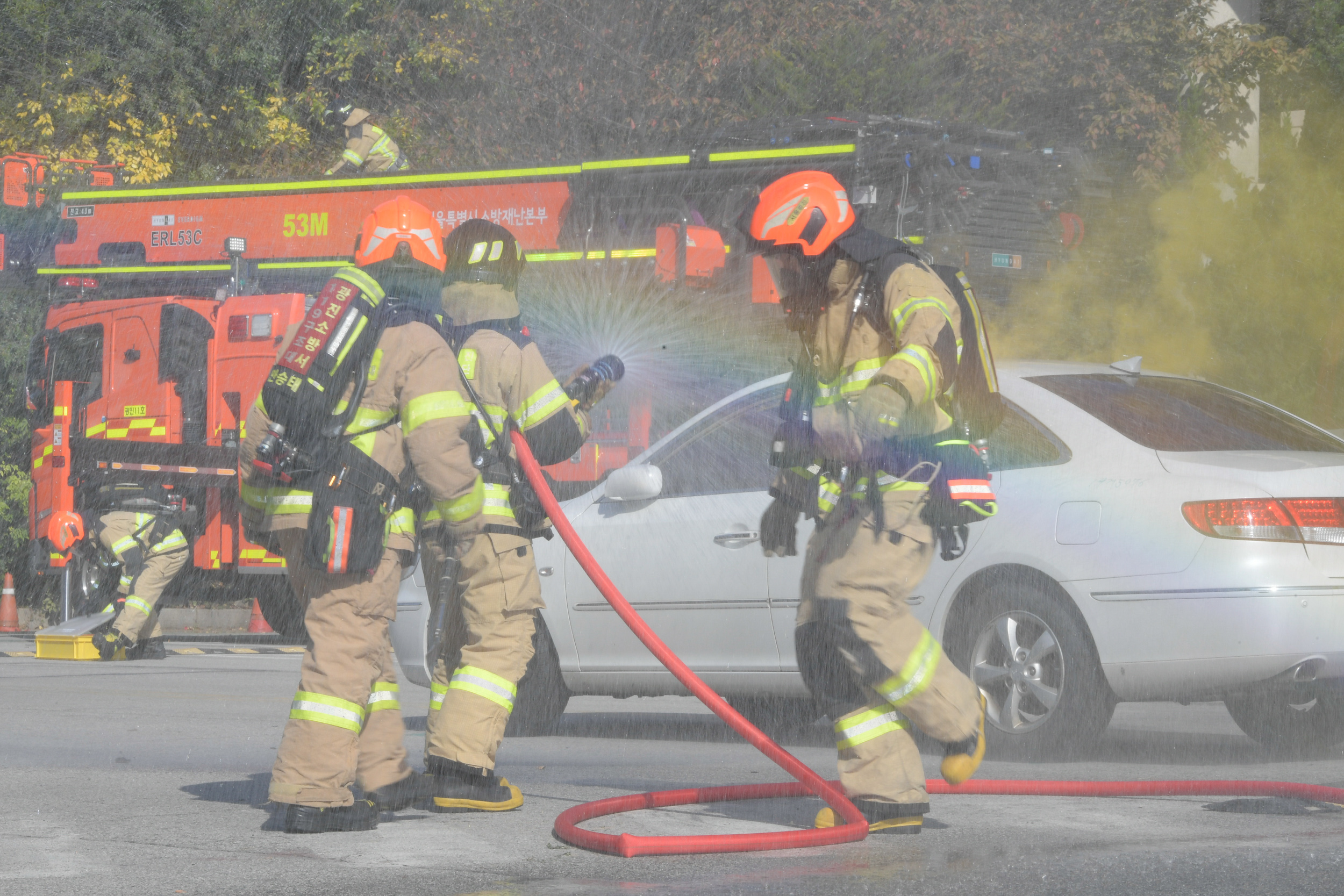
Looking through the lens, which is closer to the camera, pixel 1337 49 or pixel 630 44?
pixel 1337 49

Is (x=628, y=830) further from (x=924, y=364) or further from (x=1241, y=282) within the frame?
(x=1241, y=282)

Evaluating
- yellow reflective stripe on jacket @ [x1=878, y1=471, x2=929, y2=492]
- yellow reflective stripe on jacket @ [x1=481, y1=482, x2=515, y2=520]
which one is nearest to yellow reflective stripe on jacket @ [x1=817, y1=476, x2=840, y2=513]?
yellow reflective stripe on jacket @ [x1=878, y1=471, x2=929, y2=492]

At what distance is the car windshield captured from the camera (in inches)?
252

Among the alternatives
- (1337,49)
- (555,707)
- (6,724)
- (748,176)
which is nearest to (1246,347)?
(1337,49)

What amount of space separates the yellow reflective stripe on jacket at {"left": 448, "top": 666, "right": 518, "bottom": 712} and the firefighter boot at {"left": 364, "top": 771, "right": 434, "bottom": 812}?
276 millimetres

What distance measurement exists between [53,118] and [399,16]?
4.93 meters

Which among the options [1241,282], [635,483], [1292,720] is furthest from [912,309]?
[1241,282]

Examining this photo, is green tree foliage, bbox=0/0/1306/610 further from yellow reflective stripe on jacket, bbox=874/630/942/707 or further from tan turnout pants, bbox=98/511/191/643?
yellow reflective stripe on jacket, bbox=874/630/942/707

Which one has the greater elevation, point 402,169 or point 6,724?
point 402,169

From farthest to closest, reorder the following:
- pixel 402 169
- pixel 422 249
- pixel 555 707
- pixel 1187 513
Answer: pixel 402 169 < pixel 555 707 < pixel 1187 513 < pixel 422 249

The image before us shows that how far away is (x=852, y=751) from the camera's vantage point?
474cm

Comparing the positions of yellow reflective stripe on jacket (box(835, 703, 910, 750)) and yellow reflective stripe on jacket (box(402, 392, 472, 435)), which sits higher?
yellow reflective stripe on jacket (box(402, 392, 472, 435))

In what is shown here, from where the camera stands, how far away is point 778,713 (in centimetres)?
796

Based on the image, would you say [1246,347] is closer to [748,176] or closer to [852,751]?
[748,176]
